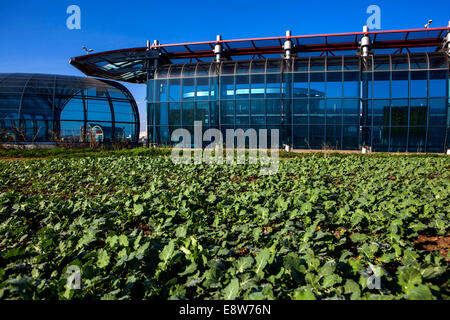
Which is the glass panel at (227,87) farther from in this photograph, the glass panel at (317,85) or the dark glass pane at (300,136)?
the glass panel at (317,85)

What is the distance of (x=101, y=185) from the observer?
6605 mm

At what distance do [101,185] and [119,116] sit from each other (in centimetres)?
2131

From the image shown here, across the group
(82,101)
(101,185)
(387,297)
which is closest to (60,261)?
(387,297)

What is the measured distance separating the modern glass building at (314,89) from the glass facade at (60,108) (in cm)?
276

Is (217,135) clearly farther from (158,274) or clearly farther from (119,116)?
(158,274)

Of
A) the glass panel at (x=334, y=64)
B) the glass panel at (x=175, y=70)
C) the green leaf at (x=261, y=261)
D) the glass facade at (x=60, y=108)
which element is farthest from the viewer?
the glass panel at (x=175, y=70)

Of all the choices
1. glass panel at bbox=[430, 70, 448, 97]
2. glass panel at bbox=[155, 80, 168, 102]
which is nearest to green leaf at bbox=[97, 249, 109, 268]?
glass panel at bbox=[155, 80, 168, 102]

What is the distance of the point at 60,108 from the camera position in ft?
74.7

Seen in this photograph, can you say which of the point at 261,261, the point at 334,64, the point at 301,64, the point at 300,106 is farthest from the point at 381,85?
the point at 261,261

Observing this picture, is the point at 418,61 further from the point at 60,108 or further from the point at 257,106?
A: the point at 60,108

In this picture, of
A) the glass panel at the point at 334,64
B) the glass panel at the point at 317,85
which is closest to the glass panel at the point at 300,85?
the glass panel at the point at 317,85

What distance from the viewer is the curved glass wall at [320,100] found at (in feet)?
59.6

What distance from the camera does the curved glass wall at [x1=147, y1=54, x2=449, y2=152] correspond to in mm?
18156
